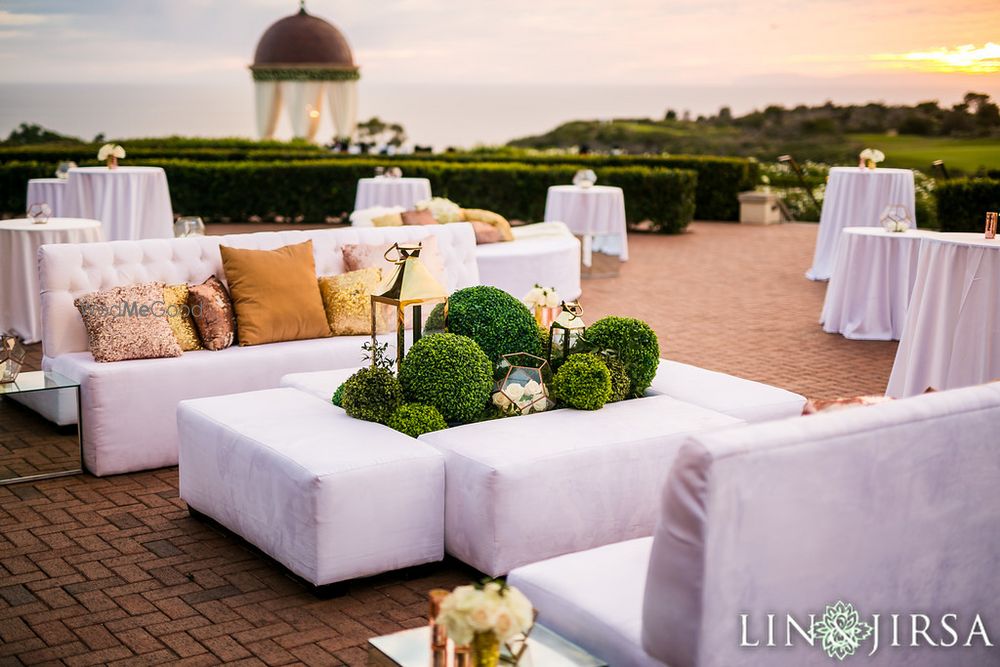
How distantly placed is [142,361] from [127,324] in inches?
7.7

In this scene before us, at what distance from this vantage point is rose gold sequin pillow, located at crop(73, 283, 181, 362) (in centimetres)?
508

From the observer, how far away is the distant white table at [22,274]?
25.5 ft

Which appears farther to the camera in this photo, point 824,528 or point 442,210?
point 442,210

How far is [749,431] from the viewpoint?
7.85 feet

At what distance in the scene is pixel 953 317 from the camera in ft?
19.5

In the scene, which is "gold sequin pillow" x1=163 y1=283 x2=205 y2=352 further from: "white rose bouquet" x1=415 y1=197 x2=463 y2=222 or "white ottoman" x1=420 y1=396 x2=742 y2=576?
"white rose bouquet" x1=415 y1=197 x2=463 y2=222

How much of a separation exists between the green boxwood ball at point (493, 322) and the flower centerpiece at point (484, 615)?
2271 mm

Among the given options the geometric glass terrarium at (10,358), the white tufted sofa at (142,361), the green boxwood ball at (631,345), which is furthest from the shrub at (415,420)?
the geometric glass terrarium at (10,358)

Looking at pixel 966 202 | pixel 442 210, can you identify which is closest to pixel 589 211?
pixel 442 210

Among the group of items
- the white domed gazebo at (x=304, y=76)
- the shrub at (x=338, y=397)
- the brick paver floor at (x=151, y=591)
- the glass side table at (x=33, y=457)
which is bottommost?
the brick paver floor at (x=151, y=591)

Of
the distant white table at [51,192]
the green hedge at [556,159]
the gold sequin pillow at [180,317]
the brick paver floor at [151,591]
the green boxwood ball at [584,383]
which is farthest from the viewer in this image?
the green hedge at [556,159]

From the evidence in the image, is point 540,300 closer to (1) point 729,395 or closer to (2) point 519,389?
(2) point 519,389

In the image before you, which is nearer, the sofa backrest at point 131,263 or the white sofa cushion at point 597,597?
the white sofa cushion at point 597,597

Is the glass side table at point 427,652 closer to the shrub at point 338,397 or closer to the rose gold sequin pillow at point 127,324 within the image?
the shrub at point 338,397
